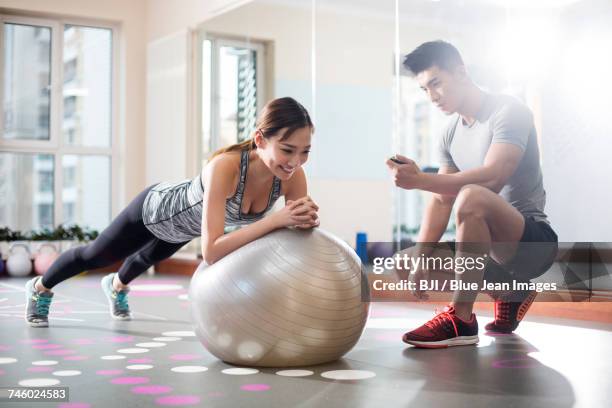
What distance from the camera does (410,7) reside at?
4.36m

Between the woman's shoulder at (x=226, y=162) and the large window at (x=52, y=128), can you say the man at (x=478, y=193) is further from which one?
the large window at (x=52, y=128)

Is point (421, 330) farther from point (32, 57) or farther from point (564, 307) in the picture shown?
point (32, 57)

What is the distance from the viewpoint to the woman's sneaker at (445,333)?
2525mm

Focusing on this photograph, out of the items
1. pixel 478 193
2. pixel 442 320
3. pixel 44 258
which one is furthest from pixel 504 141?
pixel 44 258

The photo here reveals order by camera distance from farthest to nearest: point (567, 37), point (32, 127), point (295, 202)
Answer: point (32, 127) → point (567, 37) → point (295, 202)

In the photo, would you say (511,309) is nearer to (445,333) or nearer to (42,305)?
(445,333)

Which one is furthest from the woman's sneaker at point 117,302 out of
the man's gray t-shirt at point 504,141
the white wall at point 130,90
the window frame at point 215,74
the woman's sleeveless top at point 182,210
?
the white wall at point 130,90

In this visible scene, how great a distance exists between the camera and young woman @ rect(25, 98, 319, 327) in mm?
2207

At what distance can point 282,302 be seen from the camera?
2.04 metres

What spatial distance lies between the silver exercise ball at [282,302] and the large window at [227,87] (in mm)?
4072

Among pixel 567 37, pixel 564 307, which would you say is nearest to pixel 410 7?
pixel 567 37

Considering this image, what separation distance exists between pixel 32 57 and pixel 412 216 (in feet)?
13.6

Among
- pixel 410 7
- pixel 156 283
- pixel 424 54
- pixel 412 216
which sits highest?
pixel 410 7

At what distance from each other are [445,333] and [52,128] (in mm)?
5096
